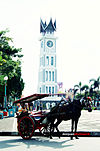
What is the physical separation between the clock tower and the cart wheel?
10732cm

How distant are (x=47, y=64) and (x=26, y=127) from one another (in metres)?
111

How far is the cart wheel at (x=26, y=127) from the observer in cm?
927

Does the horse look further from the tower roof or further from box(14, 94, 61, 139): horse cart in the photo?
the tower roof

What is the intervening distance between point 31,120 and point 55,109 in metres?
1.00

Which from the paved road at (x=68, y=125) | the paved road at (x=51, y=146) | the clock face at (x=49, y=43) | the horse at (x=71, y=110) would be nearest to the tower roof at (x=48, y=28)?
the clock face at (x=49, y=43)

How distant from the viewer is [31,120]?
30.2 feet

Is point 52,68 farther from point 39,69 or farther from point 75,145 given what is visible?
point 75,145

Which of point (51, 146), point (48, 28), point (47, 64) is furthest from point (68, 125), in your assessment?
point (48, 28)

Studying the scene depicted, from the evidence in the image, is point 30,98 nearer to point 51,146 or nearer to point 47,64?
point 51,146

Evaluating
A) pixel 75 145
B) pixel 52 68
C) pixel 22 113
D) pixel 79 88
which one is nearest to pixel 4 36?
→ pixel 22 113

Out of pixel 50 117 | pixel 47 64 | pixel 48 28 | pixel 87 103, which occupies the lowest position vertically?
pixel 50 117

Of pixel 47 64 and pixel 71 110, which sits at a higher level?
pixel 47 64

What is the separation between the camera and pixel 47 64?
120 m

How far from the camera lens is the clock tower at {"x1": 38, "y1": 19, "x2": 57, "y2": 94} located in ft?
390
